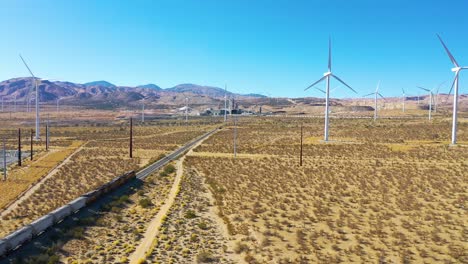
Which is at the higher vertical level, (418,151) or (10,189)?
(418,151)

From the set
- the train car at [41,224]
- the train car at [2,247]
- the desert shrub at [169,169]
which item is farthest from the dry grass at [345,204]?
the train car at [2,247]

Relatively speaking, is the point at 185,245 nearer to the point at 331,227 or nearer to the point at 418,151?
the point at 331,227

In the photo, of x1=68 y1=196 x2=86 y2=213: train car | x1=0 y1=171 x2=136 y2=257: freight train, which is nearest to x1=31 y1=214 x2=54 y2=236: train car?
x1=0 y1=171 x2=136 y2=257: freight train

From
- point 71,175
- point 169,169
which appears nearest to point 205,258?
point 169,169

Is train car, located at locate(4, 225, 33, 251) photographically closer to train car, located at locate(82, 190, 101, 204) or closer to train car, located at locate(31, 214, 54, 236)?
train car, located at locate(31, 214, 54, 236)

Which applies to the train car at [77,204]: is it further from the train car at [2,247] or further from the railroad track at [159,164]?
the railroad track at [159,164]

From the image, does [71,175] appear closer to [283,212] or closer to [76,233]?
[76,233]

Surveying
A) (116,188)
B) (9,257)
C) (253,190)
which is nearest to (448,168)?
(253,190)
